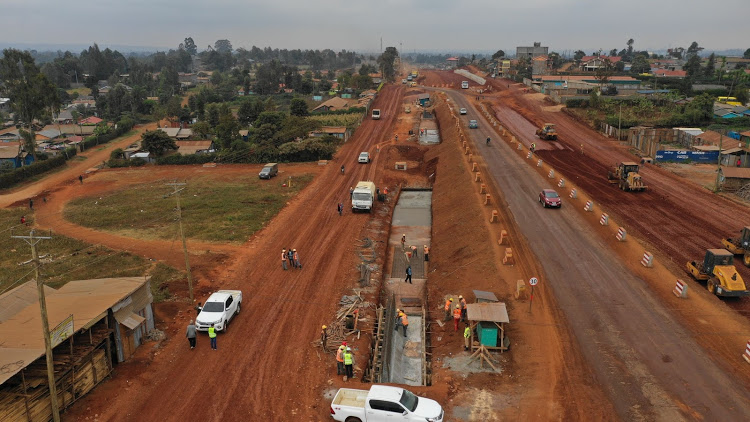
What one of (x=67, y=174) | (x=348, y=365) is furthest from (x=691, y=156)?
→ (x=67, y=174)

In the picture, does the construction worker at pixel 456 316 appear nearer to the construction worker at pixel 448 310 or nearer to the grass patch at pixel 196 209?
the construction worker at pixel 448 310

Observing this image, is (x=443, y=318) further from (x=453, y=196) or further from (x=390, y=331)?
(x=453, y=196)

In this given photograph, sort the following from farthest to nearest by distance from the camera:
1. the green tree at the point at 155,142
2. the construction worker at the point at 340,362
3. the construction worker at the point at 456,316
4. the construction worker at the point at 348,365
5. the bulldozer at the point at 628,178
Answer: the green tree at the point at 155,142
the bulldozer at the point at 628,178
the construction worker at the point at 456,316
the construction worker at the point at 340,362
the construction worker at the point at 348,365

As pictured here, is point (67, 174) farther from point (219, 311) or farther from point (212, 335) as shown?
point (212, 335)

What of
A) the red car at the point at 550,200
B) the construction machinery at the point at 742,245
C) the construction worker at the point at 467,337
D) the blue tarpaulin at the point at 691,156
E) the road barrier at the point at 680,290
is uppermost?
the blue tarpaulin at the point at 691,156

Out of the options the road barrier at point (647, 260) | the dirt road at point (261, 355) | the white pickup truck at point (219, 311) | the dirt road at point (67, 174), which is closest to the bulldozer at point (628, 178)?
the road barrier at point (647, 260)

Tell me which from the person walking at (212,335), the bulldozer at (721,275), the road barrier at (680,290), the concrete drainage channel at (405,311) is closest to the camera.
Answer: the person walking at (212,335)

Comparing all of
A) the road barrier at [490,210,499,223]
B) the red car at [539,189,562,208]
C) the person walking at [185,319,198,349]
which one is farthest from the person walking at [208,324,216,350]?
the red car at [539,189,562,208]

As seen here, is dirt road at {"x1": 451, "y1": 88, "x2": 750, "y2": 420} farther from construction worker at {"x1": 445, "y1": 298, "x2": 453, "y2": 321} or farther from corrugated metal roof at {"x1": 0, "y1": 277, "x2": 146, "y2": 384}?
corrugated metal roof at {"x1": 0, "y1": 277, "x2": 146, "y2": 384}
